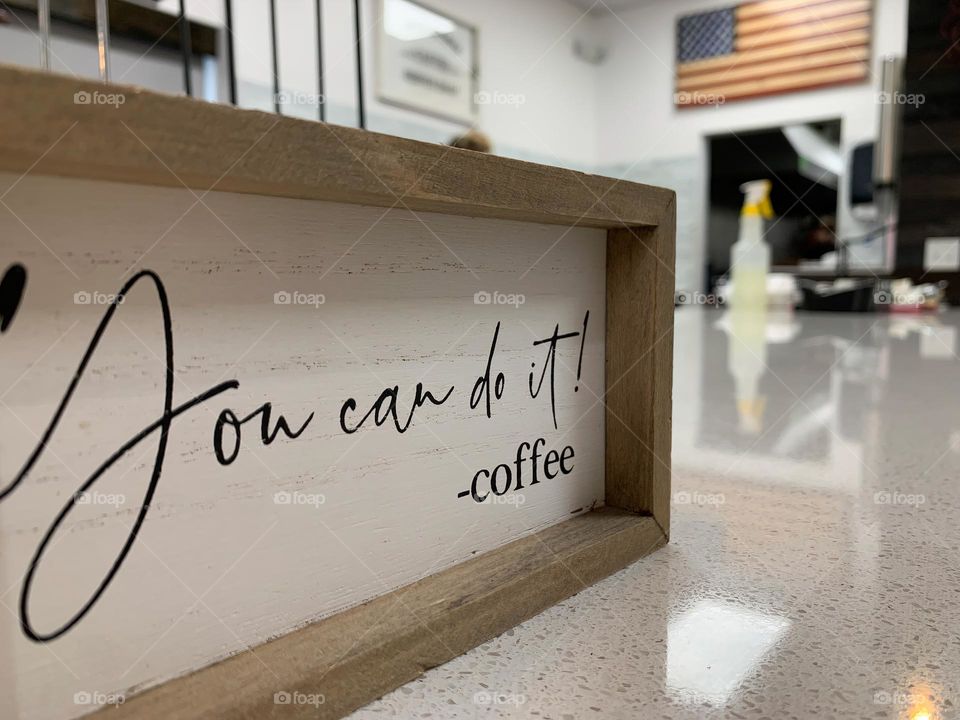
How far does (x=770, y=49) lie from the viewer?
4660 mm

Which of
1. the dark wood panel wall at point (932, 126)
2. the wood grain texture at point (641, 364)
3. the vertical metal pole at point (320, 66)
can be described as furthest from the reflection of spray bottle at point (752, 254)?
the wood grain texture at point (641, 364)

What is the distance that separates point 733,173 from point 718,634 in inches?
198

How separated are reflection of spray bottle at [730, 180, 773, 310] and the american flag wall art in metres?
2.10

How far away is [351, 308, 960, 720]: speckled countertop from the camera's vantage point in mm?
366

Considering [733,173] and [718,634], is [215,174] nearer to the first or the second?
[718,634]

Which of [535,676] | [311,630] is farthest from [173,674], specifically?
[535,676]

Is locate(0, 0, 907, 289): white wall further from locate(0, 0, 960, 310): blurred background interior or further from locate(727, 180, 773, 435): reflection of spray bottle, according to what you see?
locate(727, 180, 773, 435): reflection of spray bottle

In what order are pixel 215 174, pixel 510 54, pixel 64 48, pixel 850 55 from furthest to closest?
pixel 510 54 → pixel 850 55 → pixel 64 48 → pixel 215 174

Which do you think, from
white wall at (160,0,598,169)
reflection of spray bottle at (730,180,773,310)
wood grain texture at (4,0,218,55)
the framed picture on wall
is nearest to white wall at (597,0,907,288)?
white wall at (160,0,598,169)

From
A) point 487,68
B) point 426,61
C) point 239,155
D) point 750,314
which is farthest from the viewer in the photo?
point 487,68

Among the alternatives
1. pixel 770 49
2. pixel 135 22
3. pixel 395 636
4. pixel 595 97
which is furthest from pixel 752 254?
pixel 595 97

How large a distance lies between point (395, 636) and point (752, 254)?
2.50 metres

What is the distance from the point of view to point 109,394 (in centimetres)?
31

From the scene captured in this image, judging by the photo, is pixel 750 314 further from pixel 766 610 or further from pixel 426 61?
pixel 766 610
